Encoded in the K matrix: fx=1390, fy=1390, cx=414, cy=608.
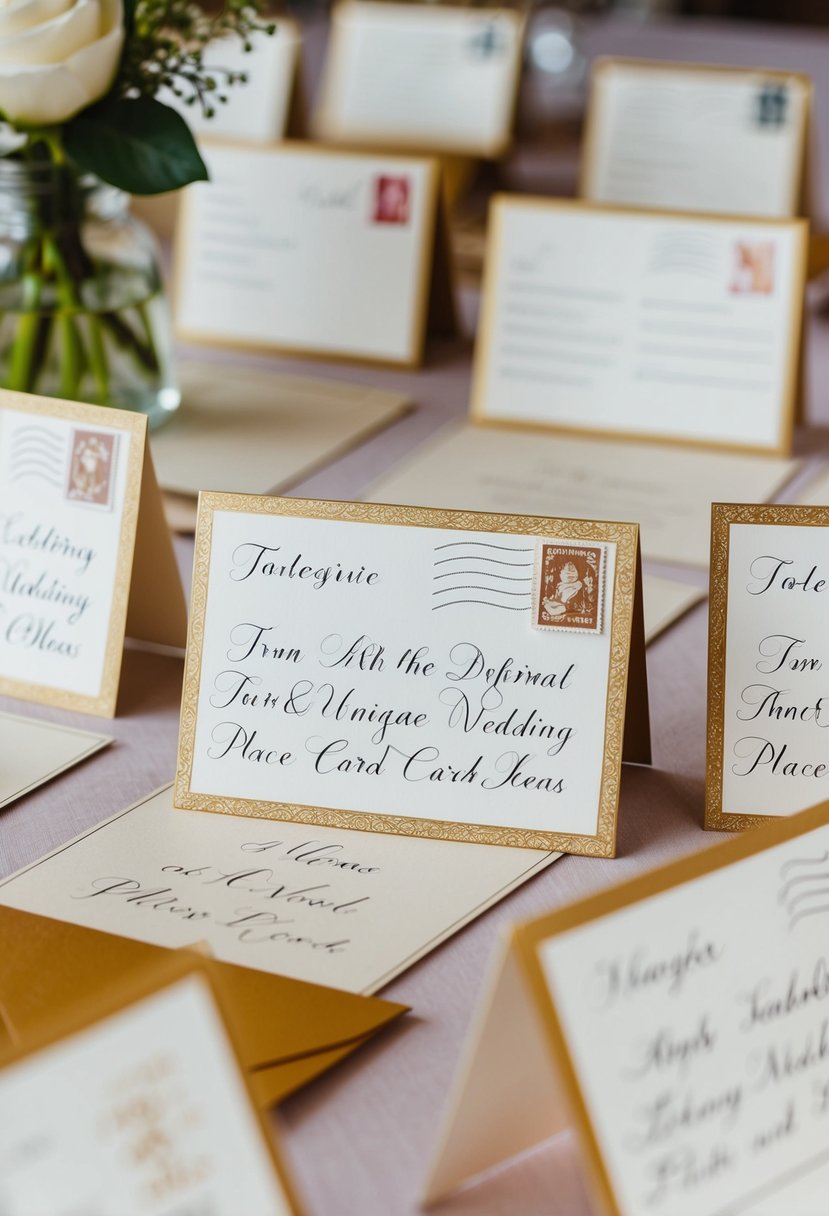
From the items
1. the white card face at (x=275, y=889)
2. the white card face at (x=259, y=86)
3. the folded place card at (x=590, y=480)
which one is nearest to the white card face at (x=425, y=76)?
the white card face at (x=259, y=86)

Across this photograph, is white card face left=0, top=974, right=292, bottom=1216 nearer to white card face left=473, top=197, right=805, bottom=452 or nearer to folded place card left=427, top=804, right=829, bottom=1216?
folded place card left=427, top=804, right=829, bottom=1216

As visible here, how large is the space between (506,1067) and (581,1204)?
9 cm

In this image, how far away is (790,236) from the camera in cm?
137

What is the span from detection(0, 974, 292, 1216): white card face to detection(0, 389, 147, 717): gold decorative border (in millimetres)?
468

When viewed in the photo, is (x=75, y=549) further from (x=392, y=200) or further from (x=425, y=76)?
(x=425, y=76)

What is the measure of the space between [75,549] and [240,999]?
1.30ft

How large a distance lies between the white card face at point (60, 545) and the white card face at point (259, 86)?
1.04 m

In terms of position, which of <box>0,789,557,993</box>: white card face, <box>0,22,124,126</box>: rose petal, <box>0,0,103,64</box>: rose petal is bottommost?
<box>0,789,557,993</box>: white card face

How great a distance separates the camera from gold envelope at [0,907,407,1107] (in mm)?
694

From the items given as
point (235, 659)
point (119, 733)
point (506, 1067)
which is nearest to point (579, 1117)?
point (506, 1067)

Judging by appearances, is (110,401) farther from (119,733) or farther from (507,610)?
(507,610)

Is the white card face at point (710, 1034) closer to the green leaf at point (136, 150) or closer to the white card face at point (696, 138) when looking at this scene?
the green leaf at point (136, 150)

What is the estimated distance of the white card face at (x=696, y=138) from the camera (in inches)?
67.2

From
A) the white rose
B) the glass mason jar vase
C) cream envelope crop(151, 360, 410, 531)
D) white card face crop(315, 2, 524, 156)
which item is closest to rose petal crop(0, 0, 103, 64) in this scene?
the white rose
